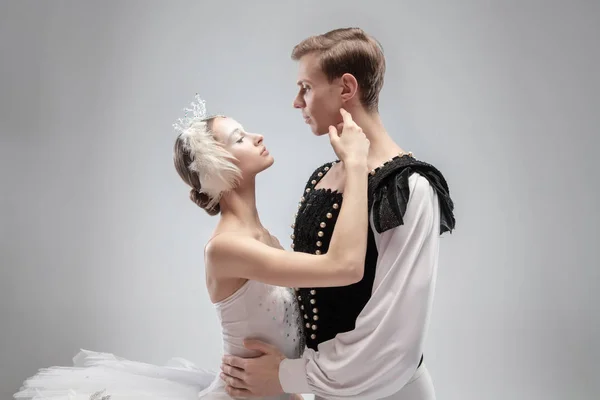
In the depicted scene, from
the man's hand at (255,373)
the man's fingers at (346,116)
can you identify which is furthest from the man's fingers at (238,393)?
the man's fingers at (346,116)

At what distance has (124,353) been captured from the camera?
190 inches

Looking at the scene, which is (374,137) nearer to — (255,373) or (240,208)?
(240,208)

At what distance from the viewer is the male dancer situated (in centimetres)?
235

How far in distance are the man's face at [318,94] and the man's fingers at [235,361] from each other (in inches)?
34.9

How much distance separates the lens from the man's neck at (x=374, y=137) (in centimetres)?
255

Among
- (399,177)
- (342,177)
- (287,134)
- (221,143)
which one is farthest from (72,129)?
(399,177)

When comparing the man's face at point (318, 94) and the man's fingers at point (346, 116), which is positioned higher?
the man's face at point (318, 94)

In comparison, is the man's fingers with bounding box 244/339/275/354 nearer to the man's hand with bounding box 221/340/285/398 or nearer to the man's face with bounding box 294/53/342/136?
the man's hand with bounding box 221/340/285/398

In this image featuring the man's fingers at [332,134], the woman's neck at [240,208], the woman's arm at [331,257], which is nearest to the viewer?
the woman's arm at [331,257]

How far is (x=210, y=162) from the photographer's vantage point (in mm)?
2676

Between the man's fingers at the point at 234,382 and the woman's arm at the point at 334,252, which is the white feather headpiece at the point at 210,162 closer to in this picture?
the woman's arm at the point at 334,252

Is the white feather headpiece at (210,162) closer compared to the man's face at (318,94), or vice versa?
the man's face at (318,94)


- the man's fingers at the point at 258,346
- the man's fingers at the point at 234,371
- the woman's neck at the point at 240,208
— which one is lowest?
the man's fingers at the point at 234,371

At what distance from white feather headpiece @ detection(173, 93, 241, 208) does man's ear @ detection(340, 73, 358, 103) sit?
49 cm
